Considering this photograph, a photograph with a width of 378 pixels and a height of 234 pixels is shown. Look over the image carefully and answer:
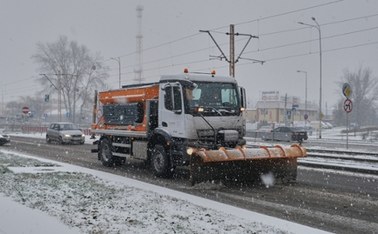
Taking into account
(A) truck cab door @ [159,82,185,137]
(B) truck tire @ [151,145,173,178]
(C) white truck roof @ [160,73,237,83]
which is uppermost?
(C) white truck roof @ [160,73,237,83]

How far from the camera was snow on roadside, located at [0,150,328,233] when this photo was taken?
730 cm

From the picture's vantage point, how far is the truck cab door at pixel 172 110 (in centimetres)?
1305

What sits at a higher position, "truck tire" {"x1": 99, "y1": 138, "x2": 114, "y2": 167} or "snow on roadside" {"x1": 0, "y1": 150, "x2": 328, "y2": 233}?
"truck tire" {"x1": 99, "y1": 138, "x2": 114, "y2": 167}

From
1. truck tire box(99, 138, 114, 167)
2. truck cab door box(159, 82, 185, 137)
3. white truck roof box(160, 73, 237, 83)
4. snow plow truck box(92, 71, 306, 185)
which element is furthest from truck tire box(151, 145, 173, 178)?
truck tire box(99, 138, 114, 167)

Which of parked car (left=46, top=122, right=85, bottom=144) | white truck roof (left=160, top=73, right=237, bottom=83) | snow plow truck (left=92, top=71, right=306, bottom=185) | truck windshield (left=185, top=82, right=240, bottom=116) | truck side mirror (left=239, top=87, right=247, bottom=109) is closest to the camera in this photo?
snow plow truck (left=92, top=71, right=306, bottom=185)

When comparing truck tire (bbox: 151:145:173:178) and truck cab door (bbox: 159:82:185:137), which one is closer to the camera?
truck cab door (bbox: 159:82:185:137)

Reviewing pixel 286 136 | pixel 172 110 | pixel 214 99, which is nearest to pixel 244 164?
pixel 214 99

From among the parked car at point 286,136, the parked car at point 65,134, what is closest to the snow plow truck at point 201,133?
the parked car at point 65,134

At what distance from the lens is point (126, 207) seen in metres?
8.79

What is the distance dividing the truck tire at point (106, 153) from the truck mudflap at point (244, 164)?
223 inches

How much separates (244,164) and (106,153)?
642 cm

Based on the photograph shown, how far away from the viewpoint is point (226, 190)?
11906mm

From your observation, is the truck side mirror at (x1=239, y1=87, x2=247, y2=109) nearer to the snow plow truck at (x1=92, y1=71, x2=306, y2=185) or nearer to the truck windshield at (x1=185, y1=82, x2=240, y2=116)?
the snow plow truck at (x1=92, y1=71, x2=306, y2=185)

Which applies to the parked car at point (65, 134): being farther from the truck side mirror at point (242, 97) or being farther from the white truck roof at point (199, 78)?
the truck side mirror at point (242, 97)
